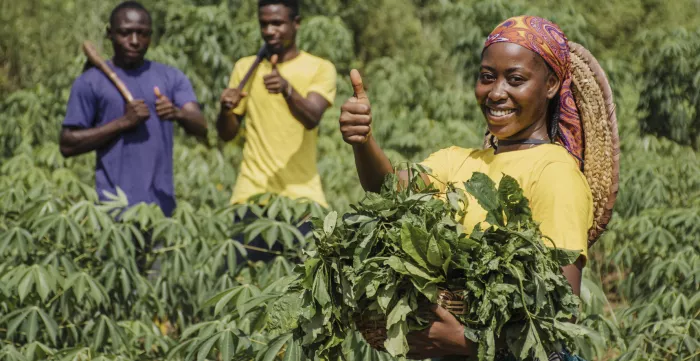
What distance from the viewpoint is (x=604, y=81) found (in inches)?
110

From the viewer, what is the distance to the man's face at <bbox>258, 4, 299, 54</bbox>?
4996 mm

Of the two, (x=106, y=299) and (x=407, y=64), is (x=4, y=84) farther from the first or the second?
(x=106, y=299)

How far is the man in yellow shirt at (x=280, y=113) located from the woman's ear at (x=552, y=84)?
87.8 inches

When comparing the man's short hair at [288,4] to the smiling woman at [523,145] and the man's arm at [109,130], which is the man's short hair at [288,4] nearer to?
the man's arm at [109,130]

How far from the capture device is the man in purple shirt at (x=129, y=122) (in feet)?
16.2

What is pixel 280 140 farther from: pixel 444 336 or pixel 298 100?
pixel 444 336

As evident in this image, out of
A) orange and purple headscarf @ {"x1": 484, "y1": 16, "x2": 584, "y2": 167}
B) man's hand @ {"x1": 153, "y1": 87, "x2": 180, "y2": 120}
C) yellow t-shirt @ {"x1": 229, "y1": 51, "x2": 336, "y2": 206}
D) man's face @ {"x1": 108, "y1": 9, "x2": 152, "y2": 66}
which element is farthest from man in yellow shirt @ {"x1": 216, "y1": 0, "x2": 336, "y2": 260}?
orange and purple headscarf @ {"x1": 484, "y1": 16, "x2": 584, "y2": 167}

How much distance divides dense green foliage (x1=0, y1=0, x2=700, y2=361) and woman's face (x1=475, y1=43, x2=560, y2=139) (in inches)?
18.0

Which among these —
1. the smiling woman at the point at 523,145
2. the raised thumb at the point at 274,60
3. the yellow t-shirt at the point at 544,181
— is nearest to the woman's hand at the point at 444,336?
the smiling woman at the point at 523,145

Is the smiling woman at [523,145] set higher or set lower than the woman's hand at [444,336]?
higher

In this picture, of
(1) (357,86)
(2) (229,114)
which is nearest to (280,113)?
(2) (229,114)

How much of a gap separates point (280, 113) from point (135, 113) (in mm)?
619

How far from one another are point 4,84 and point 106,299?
8333 millimetres

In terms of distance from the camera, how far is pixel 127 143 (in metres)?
5.00
